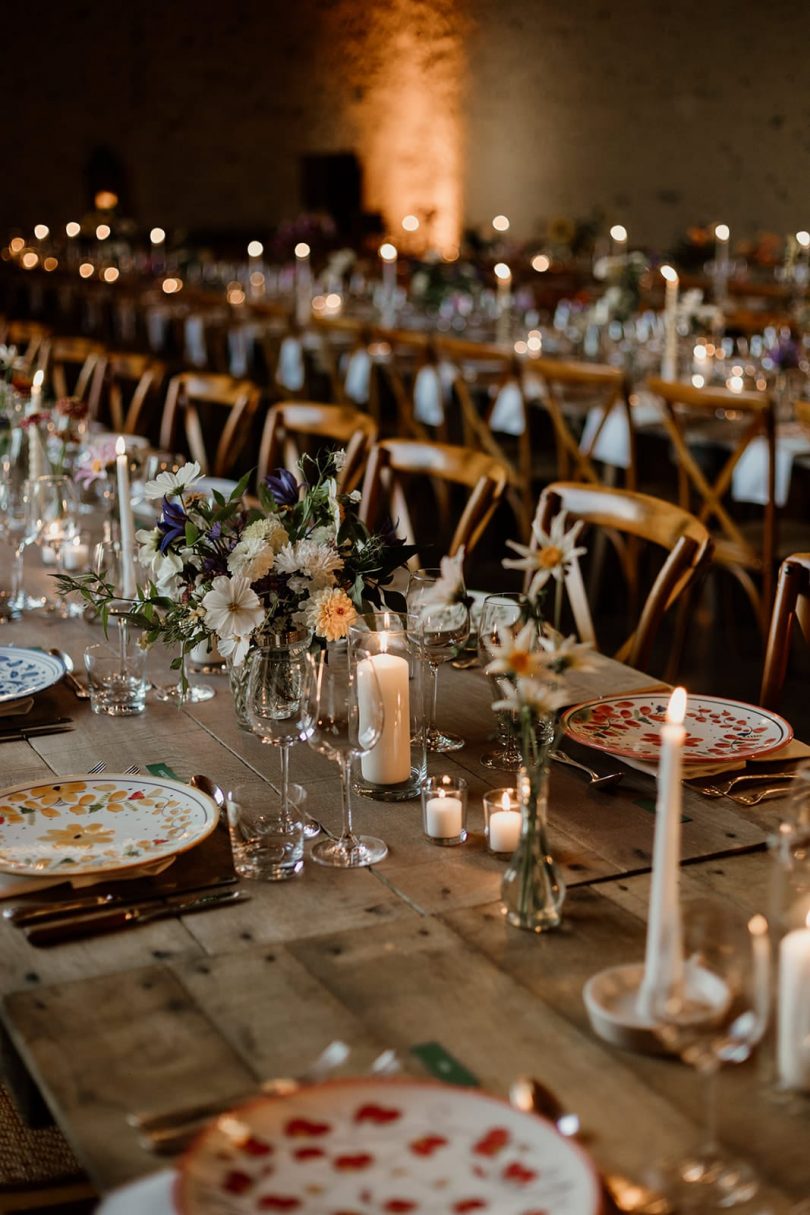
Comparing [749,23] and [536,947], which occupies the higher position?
[749,23]

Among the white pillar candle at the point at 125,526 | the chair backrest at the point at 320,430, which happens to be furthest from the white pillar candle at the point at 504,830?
the chair backrest at the point at 320,430

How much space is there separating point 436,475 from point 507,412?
2.35 m

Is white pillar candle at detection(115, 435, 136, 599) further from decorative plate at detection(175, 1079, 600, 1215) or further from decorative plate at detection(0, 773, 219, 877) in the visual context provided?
decorative plate at detection(175, 1079, 600, 1215)

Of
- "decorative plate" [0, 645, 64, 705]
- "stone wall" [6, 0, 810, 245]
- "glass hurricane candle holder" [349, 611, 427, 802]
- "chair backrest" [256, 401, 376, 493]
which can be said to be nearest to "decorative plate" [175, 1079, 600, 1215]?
"glass hurricane candle holder" [349, 611, 427, 802]

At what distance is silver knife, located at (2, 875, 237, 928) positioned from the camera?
146 cm

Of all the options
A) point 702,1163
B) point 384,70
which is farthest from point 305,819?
point 384,70

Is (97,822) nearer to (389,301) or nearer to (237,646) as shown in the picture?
(237,646)

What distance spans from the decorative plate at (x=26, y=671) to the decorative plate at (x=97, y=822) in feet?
1.20

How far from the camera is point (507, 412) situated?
5660 mm

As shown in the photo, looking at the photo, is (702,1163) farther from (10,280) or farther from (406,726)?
(10,280)

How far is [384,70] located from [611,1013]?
14.4 meters

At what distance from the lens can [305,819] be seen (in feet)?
5.51

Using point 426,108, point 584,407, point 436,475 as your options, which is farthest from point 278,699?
point 426,108

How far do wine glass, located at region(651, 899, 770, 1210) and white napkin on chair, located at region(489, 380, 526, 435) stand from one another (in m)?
4.45
